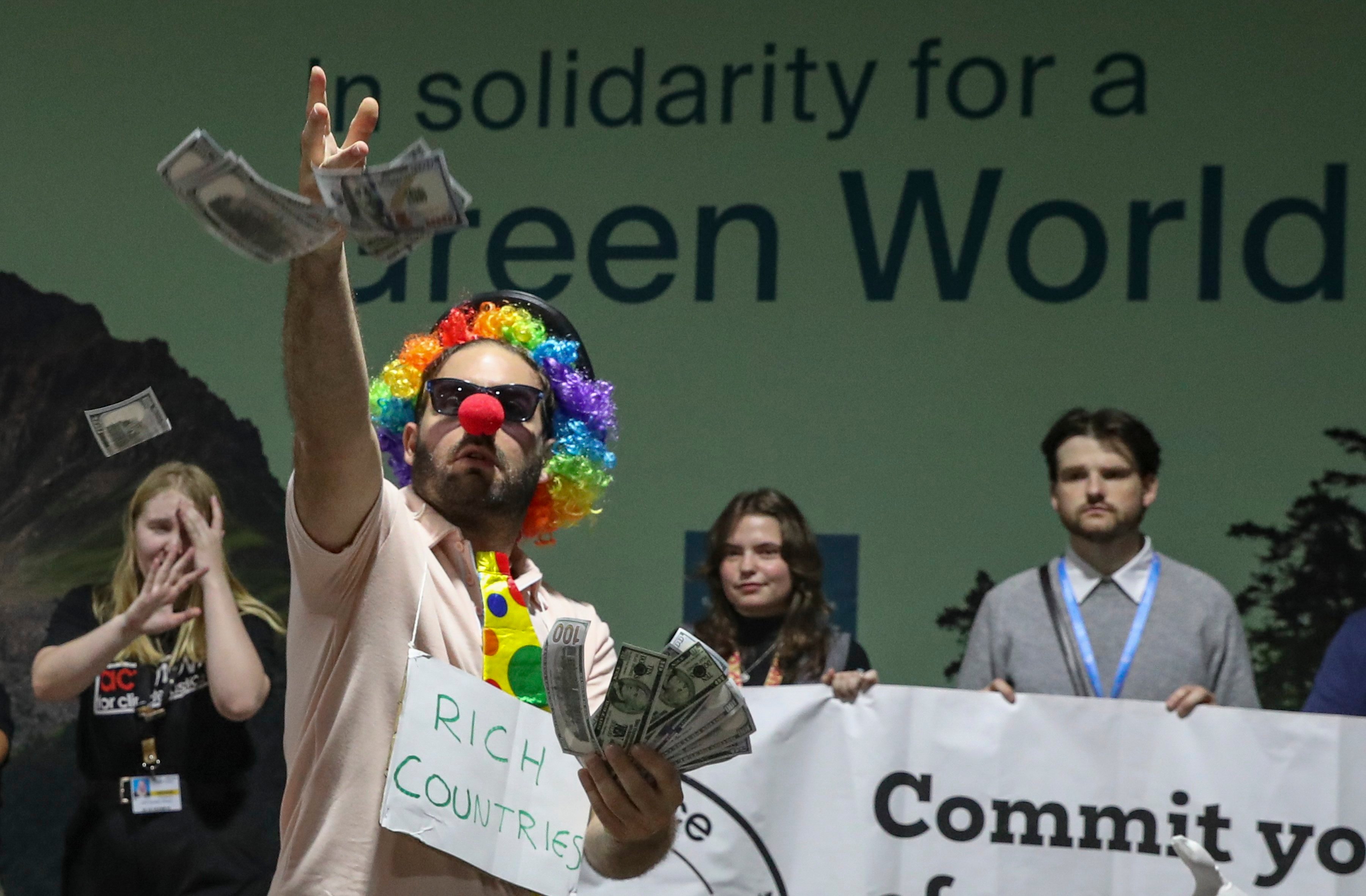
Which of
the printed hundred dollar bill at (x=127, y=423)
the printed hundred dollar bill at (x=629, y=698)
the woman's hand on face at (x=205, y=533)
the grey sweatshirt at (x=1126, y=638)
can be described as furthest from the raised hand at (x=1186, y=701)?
the printed hundred dollar bill at (x=127, y=423)

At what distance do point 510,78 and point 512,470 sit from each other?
3.74 metres

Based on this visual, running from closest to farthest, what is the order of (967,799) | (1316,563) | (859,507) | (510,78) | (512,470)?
(512,470)
(967,799)
(1316,563)
(859,507)
(510,78)

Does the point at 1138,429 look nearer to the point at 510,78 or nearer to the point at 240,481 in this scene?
the point at 510,78

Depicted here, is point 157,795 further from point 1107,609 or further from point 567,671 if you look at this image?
point 567,671

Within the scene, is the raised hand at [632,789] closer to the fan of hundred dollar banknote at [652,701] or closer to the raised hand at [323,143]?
the fan of hundred dollar banknote at [652,701]

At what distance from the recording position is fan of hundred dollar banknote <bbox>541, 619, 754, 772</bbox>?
6.79ft

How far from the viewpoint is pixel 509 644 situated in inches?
102

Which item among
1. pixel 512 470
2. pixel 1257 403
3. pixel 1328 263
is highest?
pixel 1328 263

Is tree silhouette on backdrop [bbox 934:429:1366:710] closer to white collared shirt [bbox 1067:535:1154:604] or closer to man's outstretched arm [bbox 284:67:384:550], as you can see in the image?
white collared shirt [bbox 1067:535:1154:604]

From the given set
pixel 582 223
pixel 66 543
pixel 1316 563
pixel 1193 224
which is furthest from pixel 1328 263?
pixel 66 543

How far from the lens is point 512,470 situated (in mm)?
2764

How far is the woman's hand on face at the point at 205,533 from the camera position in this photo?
4793mm

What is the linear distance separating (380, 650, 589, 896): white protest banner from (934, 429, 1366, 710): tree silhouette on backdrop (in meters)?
3.42

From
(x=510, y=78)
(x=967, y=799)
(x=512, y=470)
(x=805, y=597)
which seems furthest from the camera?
(x=510, y=78)
